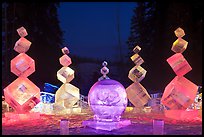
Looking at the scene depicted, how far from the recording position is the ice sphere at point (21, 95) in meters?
3.54

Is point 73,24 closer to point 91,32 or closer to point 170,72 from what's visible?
point 91,32

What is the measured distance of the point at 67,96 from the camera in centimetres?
393

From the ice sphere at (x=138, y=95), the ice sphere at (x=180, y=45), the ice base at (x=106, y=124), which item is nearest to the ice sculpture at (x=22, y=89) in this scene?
the ice base at (x=106, y=124)

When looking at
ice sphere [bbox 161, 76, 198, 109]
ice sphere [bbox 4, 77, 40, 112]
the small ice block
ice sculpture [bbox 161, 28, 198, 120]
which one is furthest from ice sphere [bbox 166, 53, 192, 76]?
ice sphere [bbox 4, 77, 40, 112]

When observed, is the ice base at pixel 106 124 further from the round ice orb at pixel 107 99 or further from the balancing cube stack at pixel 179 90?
the balancing cube stack at pixel 179 90

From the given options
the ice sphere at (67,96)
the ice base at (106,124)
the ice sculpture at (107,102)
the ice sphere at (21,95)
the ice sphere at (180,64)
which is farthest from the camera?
the ice sphere at (67,96)

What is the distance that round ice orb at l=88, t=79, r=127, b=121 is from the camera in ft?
10.2

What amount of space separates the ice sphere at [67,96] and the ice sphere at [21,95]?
14.7 inches

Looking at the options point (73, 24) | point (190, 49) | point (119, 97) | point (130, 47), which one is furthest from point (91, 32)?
point (119, 97)

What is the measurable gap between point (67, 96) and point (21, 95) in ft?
1.81

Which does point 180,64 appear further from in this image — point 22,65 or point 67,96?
point 22,65

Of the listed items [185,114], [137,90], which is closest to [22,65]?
[137,90]

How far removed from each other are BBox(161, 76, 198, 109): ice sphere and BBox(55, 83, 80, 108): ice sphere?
1.01 meters

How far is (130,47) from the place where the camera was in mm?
4723
